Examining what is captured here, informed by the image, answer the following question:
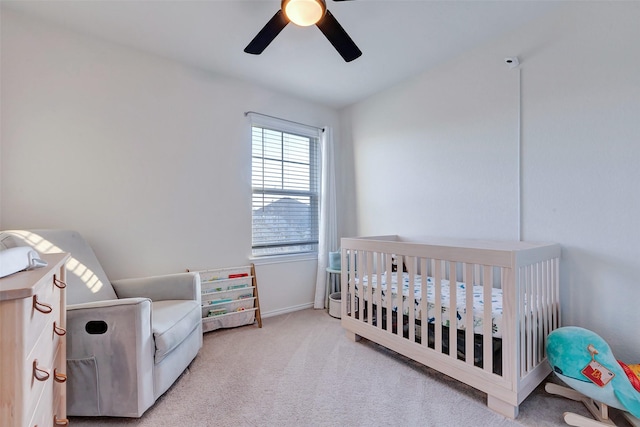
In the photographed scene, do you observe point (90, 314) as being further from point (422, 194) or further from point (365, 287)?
point (422, 194)

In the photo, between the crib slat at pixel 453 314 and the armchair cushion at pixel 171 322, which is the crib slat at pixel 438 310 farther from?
the armchair cushion at pixel 171 322

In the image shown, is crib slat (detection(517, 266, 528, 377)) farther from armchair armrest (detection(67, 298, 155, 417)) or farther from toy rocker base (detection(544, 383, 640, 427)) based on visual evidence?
armchair armrest (detection(67, 298, 155, 417))

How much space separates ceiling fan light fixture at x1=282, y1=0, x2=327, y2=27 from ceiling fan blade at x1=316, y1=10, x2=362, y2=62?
0.11ft

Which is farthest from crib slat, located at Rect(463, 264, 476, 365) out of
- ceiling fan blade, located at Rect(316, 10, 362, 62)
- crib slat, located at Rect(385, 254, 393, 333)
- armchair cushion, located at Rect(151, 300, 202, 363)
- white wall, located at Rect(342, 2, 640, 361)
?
armchair cushion, located at Rect(151, 300, 202, 363)

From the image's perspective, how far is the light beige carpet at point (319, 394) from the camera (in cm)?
141

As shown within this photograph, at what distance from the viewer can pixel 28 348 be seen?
0.81 m

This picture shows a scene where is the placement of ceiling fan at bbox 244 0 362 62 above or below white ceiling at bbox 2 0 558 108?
below

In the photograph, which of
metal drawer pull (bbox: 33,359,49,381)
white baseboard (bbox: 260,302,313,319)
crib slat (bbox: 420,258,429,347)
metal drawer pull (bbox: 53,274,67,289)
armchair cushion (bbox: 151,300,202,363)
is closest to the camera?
metal drawer pull (bbox: 33,359,49,381)

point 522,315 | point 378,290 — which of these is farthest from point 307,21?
point 522,315

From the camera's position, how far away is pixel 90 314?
1.40 metres

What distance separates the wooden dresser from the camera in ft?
2.39

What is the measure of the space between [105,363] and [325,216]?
2.27 meters

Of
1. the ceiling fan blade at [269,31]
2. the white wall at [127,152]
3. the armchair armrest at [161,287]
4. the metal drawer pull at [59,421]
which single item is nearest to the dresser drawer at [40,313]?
the metal drawer pull at [59,421]

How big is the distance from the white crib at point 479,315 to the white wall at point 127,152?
1409mm
